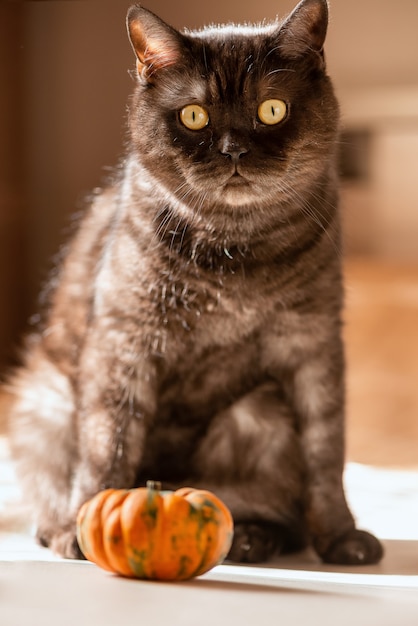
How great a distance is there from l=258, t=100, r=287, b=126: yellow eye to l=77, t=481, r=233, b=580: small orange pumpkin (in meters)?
0.57

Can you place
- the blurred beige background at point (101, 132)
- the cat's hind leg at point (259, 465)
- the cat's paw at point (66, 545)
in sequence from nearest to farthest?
the cat's paw at point (66, 545) → the cat's hind leg at point (259, 465) → the blurred beige background at point (101, 132)

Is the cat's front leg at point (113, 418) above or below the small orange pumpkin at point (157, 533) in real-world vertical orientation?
above

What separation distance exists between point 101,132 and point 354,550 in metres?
2.68

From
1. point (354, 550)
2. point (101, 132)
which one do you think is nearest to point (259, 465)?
point (354, 550)

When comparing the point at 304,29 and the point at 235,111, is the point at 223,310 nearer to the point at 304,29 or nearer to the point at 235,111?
the point at 235,111

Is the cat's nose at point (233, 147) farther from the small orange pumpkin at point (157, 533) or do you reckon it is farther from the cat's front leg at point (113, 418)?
the small orange pumpkin at point (157, 533)

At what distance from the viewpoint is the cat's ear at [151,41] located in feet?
4.69

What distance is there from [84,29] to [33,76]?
1.12 ft

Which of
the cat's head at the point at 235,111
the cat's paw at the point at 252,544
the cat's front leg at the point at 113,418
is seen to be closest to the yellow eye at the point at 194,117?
the cat's head at the point at 235,111

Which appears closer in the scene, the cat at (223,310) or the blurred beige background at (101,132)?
the cat at (223,310)

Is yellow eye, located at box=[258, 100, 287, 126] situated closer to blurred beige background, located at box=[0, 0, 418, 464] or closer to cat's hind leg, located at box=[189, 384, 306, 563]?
cat's hind leg, located at box=[189, 384, 306, 563]

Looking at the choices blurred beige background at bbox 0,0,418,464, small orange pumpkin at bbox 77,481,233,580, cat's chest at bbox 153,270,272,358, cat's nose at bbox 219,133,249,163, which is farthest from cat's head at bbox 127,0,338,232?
blurred beige background at bbox 0,0,418,464

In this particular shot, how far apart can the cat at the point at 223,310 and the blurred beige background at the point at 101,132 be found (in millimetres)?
1695

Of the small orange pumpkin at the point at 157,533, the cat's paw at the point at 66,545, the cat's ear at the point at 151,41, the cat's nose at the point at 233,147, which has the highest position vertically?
the cat's ear at the point at 151,41
